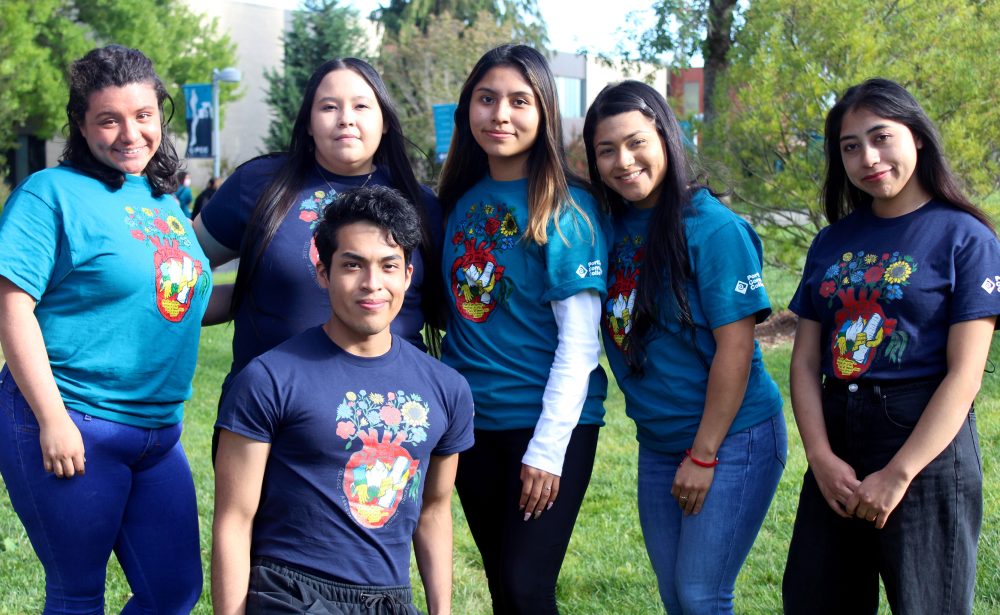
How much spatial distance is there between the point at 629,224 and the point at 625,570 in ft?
6.80

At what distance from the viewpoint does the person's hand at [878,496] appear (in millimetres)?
2789

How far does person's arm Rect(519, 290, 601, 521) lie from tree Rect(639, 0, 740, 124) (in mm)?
8831

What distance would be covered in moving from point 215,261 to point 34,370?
850 mm

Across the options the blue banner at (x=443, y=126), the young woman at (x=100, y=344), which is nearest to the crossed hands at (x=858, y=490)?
the young woman at (x=100, y=344)

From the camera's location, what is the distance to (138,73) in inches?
119

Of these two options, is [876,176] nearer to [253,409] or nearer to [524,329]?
[524,329]

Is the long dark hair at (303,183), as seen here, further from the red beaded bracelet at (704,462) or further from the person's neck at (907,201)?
the person's neck at (907,201)

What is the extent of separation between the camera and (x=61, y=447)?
279cm

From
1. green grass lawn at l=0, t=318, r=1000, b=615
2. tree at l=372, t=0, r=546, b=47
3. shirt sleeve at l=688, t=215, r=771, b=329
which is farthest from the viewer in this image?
tree at l=372, t=0, r=546, b=47

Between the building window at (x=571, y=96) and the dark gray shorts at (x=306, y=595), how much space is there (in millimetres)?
44547

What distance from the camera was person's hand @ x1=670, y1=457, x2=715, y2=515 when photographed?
9.99 feet

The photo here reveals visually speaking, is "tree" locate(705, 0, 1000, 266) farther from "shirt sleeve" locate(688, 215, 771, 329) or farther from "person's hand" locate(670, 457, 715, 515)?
"person's hand" locate(670, 457, 715, 515)

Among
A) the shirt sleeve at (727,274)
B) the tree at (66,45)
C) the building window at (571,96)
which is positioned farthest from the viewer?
the building window at (571,96)

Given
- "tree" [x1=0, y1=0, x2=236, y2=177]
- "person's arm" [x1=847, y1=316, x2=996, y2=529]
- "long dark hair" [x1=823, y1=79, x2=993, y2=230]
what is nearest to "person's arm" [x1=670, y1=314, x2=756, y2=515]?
"person's arm" [x1=847, y1=316, x2=996, y2=529]
